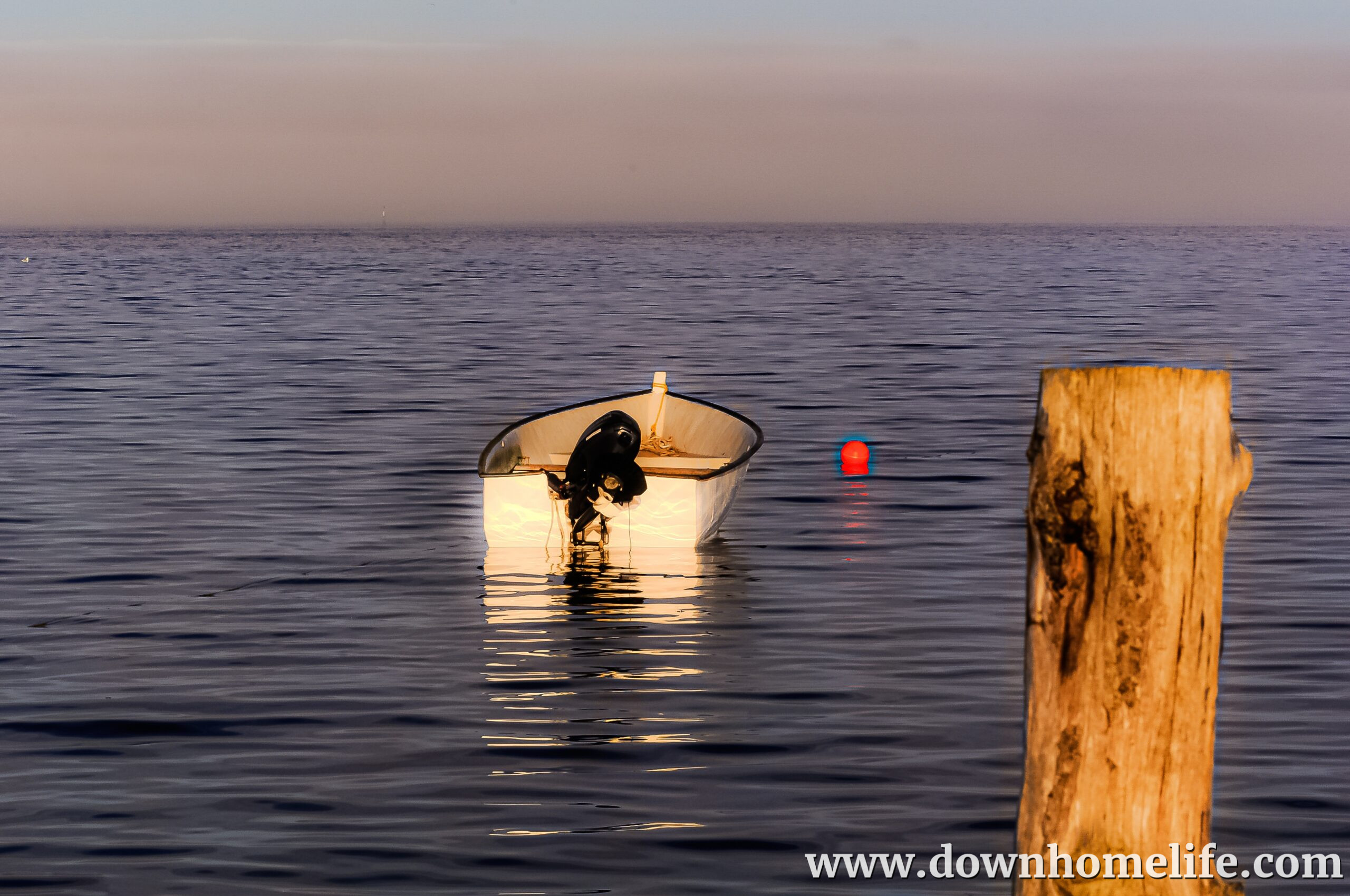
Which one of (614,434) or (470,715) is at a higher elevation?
(614,434)

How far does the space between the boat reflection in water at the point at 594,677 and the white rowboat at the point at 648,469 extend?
0.24 m

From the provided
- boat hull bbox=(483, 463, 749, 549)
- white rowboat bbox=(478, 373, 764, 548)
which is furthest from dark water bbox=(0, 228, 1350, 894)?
white rowboat bbox=(478, 373, 764, 548)

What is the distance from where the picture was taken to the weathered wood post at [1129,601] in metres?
5.54

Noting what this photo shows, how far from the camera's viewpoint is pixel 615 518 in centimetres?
1717

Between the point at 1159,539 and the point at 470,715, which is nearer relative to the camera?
the point at 1159,539

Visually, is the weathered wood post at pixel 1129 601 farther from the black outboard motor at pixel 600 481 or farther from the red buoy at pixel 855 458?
the red buoy at pixel 855 458

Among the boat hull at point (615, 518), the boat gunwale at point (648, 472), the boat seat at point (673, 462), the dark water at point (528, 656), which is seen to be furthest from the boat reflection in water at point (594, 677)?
the boat seat at point (673, 462)

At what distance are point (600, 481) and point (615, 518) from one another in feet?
1.53

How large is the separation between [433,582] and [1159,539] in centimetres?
1163

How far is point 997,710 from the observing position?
11.5 meters

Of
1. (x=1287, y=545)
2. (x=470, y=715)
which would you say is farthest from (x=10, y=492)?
(x=1287, y=545)

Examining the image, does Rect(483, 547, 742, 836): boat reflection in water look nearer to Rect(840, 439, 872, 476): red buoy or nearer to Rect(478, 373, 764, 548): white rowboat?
Rect(478, 373, 764, 548): white rowboat

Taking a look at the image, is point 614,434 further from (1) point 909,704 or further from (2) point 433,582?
(1) point 909,704

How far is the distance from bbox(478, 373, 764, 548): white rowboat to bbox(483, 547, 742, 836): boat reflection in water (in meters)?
0.24
